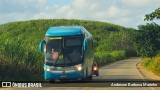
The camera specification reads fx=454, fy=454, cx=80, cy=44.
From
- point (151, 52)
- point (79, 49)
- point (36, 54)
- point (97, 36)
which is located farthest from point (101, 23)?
point (79, 49)

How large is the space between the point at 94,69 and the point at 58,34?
933 cm

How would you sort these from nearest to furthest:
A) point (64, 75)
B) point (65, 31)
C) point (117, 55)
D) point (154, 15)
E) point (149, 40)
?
point (64, 75) < point (65, 31) < point (154, 15) < point (149, 40) < point (117, 55)

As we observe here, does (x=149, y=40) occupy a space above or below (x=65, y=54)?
above

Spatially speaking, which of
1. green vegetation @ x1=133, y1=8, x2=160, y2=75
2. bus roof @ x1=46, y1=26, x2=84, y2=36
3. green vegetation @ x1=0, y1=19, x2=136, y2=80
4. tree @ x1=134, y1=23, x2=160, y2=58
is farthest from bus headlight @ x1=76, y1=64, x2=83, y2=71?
tree @ x1=134, y1=23, x2=160, y2=58

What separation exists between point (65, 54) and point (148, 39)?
27.6 metres

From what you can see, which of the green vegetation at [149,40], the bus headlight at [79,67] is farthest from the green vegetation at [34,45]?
the green vegetation at [149,40]

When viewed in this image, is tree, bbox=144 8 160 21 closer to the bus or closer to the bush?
the bus

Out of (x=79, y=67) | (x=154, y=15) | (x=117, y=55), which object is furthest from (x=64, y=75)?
(x=117, y=55)

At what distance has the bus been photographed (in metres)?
27.2

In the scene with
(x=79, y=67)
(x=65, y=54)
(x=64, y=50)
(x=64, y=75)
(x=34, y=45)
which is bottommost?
(x=64, y=75)

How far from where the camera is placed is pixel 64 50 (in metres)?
27.4

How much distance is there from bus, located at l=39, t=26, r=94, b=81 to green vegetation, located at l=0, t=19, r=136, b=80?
17.6 ft

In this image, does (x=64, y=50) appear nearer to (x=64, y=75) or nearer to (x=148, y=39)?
(x=64, y=75)

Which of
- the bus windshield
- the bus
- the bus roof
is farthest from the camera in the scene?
the bus roof
